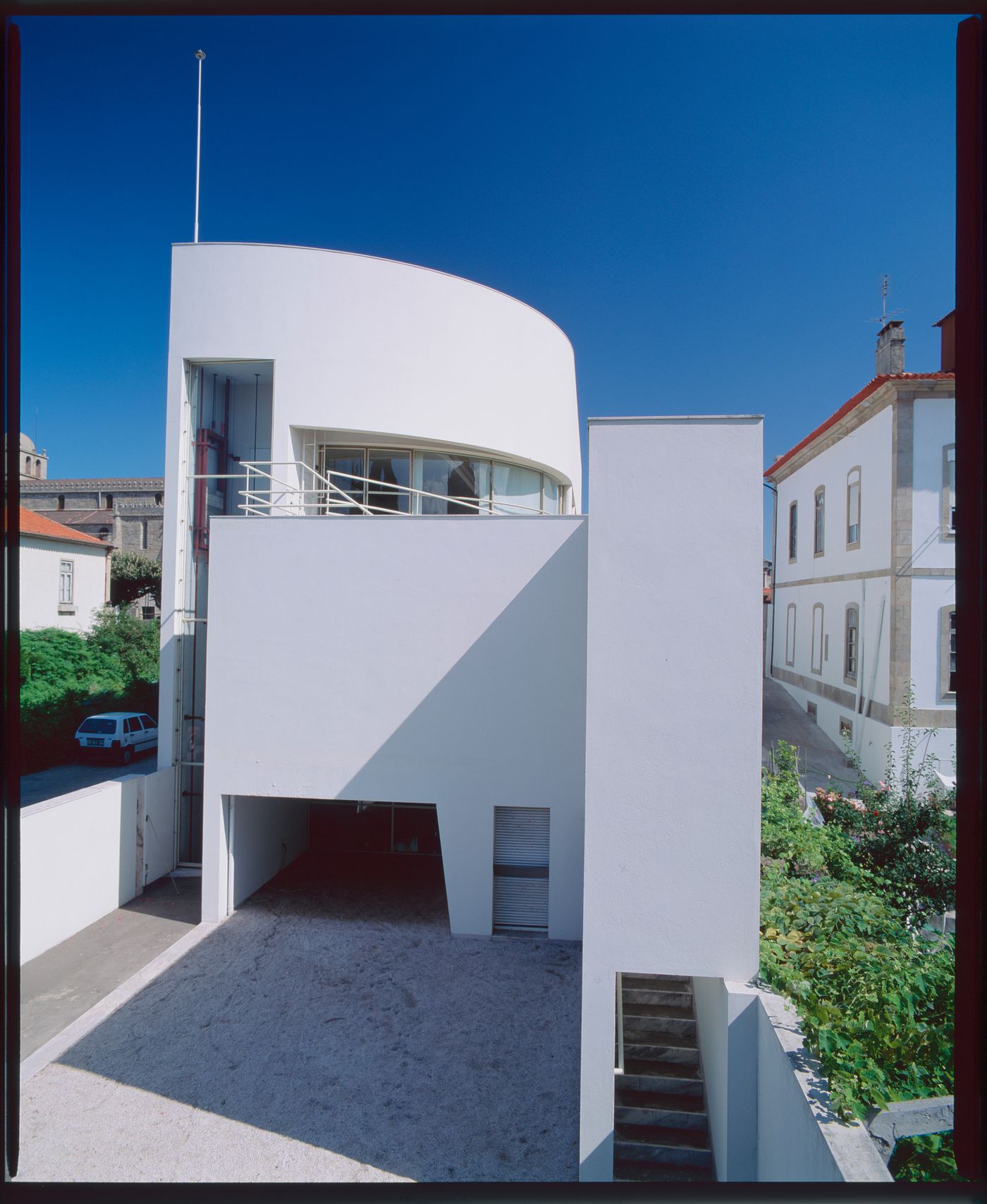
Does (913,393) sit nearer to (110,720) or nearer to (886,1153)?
(886,1153)

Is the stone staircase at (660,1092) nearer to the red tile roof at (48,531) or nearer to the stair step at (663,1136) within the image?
the stair step at (663,1136)

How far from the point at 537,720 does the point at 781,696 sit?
1417cm

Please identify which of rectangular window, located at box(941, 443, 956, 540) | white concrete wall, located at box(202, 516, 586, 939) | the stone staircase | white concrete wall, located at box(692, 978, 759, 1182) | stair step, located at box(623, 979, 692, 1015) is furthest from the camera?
rectangular window, located at box(941, 443, 956, 540)

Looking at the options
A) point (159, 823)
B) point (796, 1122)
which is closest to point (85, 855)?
point (159, 823)

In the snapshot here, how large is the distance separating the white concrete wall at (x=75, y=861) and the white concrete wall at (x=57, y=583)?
41.5ft

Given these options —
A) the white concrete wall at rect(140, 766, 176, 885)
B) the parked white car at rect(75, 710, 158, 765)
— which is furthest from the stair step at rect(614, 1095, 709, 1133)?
the parked white car at rect(75, 710, 158, 765)

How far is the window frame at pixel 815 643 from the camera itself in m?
17.2

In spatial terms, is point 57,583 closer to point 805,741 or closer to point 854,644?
point 805,741

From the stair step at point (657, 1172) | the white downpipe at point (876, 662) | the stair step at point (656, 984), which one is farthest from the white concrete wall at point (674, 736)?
the white downpipe at point (876, 662)

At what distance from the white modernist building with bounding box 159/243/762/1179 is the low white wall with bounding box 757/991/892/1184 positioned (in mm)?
227

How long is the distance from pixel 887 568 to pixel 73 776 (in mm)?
18021

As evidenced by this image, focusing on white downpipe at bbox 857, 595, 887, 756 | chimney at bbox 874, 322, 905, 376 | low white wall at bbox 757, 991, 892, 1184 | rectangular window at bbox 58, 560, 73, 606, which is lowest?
low white wall at bbox 757, 991, 892, 1184

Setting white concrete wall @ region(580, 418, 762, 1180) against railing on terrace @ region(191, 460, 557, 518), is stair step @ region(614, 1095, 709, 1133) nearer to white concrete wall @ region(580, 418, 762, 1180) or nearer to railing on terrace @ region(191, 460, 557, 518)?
white concrete wall @ region(580, 418, 762, 1180)

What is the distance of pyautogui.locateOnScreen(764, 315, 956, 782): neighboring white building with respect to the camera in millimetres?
Result: 12648
